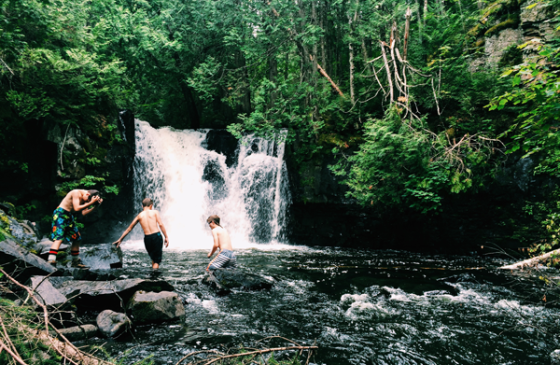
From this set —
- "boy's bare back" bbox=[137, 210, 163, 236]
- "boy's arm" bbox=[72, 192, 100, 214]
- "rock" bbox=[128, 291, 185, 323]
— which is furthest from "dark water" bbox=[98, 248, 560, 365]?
"boy's arm" bbox=[72, 192, 100, 214]

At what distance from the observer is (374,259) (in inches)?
422

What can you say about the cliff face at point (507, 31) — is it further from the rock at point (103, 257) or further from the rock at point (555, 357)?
the rock at point (103, 257)

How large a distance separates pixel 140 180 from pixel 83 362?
13.6 meters

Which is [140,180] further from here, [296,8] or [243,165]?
[296,8]

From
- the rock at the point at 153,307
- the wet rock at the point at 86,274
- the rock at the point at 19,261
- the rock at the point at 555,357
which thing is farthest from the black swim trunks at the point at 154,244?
the rock at the point at 555,357

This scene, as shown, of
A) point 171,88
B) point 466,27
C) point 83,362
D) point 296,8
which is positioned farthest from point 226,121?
point 83,362

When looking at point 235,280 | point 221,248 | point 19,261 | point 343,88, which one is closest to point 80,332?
point 19,261

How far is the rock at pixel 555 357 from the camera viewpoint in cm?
365

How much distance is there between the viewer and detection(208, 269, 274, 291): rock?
6.42m

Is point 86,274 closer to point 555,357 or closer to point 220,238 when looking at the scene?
point 220,238

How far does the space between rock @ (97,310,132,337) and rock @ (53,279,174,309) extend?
9.8 inches

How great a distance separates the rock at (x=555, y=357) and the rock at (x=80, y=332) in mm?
5615

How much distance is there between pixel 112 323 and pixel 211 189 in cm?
1183

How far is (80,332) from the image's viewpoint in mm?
3930
